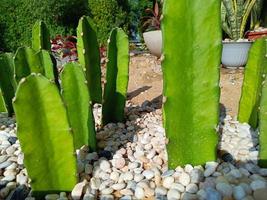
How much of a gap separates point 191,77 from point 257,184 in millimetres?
551

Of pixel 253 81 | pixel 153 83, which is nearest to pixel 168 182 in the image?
pixel 253 81

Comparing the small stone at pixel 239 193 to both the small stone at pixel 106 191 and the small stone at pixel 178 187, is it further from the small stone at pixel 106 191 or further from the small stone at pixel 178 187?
the small stone at pixel 106 191

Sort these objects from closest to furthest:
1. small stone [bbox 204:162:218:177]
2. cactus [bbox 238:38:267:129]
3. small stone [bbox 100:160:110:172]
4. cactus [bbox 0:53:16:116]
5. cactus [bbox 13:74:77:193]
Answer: cactus [bbox 13:74:77:193], small stone [bbox 204:162:218:177], small stone [bbox 100:160:110:172], cactus [bbox 238:38:267:129], cactus [bbox 0:53:16:116]

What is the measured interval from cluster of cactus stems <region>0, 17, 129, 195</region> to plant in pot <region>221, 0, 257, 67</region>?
9.15 feet

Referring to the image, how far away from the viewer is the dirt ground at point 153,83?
337cm

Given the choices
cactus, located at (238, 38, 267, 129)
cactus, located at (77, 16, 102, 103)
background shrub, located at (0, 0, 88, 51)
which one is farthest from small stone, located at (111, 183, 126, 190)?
background shrub, located at (0, 0, 88, 51)

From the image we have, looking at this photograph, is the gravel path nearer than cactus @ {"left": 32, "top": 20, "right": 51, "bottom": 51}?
Yes

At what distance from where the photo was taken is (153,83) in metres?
4.44

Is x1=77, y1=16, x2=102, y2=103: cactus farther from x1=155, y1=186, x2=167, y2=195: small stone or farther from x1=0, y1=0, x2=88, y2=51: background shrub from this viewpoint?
x1=0, y1=0, x2=88, y2=51: background shrub

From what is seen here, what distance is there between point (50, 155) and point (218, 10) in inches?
37.8

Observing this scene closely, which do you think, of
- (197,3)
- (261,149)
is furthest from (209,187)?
(197,3)

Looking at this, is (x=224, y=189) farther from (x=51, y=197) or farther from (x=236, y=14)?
(x=236, y=14)

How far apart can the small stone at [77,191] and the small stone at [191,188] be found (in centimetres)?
46

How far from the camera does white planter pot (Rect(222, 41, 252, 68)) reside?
4848 mm
